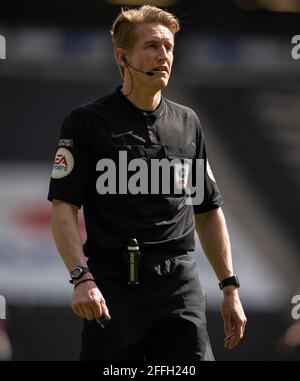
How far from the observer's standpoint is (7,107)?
554 cm

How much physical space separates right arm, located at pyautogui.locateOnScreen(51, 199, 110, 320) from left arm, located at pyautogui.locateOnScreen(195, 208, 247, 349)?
0.62 m

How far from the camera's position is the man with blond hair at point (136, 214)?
3.39 m

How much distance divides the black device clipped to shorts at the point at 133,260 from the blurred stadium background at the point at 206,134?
7.17 ft

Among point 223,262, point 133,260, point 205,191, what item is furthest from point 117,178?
point 223,262

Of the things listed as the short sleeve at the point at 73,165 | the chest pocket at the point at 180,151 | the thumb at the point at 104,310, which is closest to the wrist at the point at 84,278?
the thumb at the point at 104,310

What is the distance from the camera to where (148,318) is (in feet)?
11.1

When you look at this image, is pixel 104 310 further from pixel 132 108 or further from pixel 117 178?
pixel 132 108

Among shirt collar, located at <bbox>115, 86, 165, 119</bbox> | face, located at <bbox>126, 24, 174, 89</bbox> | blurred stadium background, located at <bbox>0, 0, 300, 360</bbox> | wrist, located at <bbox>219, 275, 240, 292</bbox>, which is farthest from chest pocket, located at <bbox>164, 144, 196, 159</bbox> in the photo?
blurred stadium background, located at <bbox>0, 0, 300, 360</bbox>

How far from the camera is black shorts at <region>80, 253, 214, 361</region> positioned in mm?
3369

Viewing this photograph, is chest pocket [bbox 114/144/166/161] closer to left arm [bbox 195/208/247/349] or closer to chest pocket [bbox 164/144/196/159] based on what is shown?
chest pocket [bbox 164/144/196/159]

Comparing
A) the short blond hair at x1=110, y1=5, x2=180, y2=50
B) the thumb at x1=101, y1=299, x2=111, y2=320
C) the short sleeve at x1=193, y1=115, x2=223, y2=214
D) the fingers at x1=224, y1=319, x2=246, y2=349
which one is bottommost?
the fingers at x1=224, y1=319, x2=246, y2=349

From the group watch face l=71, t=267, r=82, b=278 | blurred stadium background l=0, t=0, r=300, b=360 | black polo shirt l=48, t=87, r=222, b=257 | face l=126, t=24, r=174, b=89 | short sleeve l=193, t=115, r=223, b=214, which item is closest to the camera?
watch face l=71, t=267, r=82, b=278

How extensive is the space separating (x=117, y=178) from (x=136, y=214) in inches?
6.3

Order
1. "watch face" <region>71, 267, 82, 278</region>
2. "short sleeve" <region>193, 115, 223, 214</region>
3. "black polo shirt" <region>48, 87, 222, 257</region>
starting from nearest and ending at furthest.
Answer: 1. "watch face" <region>71, 267, 82, 278</region>
2. "black polo shirt" <region>48, 87, 222, 257</region>
3. "short sleeve" <region>193, 115, 223, 214</region>
